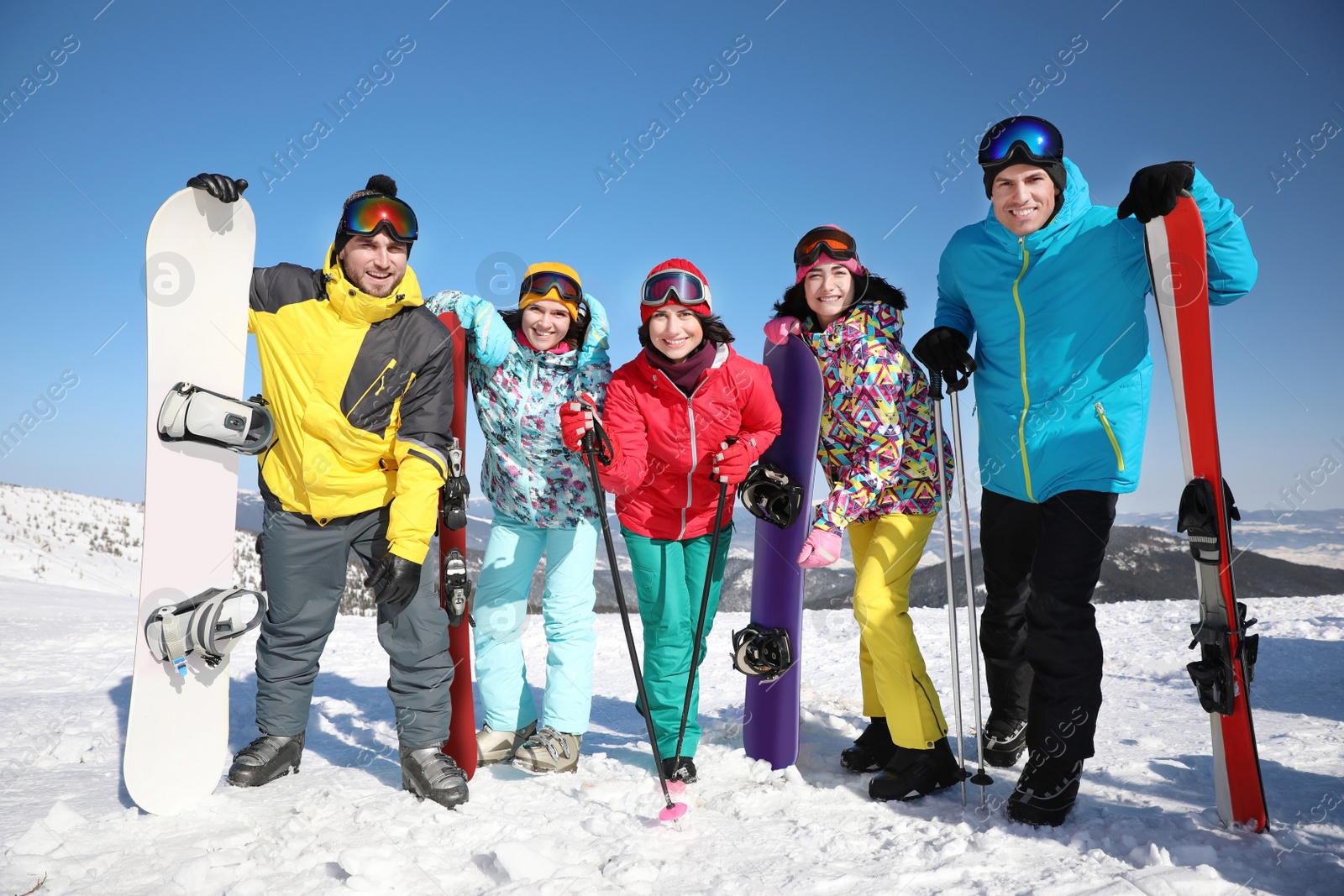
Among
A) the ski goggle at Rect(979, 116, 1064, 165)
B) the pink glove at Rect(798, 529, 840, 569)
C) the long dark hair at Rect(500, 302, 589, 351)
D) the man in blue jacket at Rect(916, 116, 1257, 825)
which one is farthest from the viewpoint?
the long dark hair at Rect(500, 302, 589, 351)

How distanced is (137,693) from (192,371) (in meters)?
1.33

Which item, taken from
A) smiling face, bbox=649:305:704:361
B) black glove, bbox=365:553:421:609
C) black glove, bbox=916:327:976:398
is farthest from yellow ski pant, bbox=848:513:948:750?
black glove, bbox=365:553:421:609

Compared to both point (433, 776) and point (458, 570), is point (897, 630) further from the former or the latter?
point (433, 776)

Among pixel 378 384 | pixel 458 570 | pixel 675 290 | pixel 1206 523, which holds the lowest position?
pixel 458 570

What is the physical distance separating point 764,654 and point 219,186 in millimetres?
3089

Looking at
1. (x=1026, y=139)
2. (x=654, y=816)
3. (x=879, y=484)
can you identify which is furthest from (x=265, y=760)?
(x=1026, y=139)

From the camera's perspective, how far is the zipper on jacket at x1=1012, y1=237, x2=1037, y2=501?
2967 mm

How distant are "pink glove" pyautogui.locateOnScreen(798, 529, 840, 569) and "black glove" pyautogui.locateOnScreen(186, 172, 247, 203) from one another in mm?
2828

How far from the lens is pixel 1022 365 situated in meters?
2.99

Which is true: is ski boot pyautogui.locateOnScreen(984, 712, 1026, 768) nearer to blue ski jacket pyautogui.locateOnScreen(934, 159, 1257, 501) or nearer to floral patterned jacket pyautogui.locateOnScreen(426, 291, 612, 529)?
blue ski jacket pyautogui.locateOnScreen(934, 159, 1257, 501)

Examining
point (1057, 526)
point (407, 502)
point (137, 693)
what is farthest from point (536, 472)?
point (1057, 526)

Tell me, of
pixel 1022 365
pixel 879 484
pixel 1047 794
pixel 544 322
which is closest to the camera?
pixel 1047 794

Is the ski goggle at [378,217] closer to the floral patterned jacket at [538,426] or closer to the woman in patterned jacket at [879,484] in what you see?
the floral patterned jacket at [538,426]

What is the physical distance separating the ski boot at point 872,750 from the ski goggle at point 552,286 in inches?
97.3
